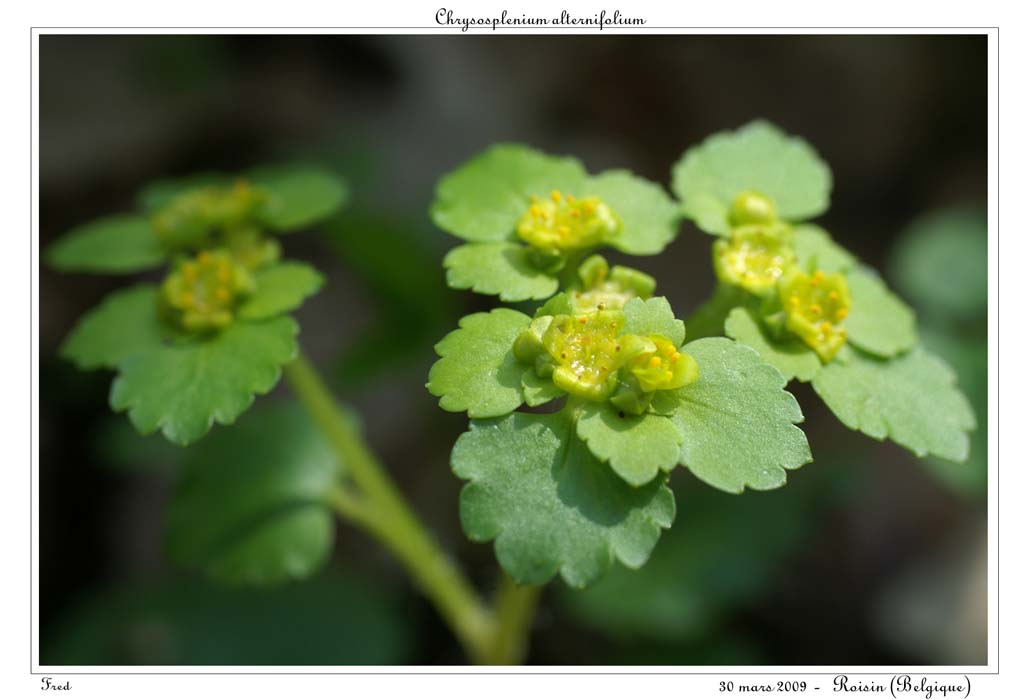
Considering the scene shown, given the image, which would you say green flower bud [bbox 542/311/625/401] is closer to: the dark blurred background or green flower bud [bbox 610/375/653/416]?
green flower bud [bbox 610/375/653/416]

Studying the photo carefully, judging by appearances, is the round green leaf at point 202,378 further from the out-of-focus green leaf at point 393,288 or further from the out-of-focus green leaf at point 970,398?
the out-of-focus green leaf at point 970,398

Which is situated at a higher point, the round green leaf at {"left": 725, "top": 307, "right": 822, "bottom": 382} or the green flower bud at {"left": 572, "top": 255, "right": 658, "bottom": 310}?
the green flower bud at {"left": 572, "top": 255, "right": 658, "bottom": 310}

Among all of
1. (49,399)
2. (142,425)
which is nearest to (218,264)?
(142,425)

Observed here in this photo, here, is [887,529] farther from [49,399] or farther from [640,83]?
[49,399]

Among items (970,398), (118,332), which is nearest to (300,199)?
(118,332)

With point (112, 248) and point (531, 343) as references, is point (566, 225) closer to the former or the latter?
point (531, 343)

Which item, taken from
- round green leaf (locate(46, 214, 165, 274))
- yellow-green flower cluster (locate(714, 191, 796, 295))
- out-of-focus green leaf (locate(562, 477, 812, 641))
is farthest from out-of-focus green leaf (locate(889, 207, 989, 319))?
round green leaf (locate(46, 214, 165, 274))
